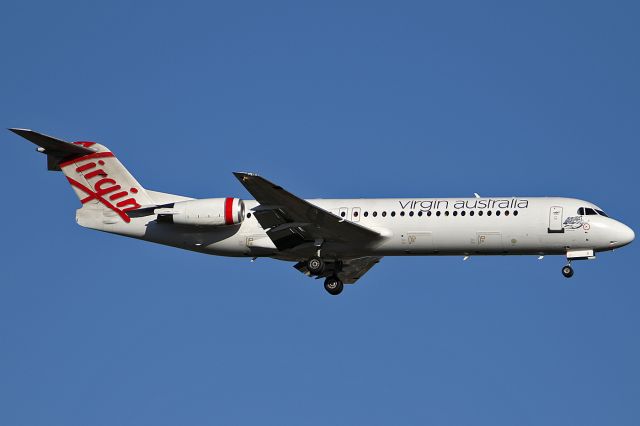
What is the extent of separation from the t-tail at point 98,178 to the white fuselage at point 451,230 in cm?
198

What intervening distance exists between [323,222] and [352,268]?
4.69 meters

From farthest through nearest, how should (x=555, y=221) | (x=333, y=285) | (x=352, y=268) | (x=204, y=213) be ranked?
(x=352, y=268) < (x=333, y=285) < (x=204, y=213) < (x=555, y=221)

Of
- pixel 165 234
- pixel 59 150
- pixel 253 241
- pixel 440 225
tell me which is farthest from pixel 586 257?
pixel 59 150

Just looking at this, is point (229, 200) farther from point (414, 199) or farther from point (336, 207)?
point (414, 199)

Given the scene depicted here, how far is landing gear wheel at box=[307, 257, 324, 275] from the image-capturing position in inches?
1623

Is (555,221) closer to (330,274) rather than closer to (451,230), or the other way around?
(451,230)

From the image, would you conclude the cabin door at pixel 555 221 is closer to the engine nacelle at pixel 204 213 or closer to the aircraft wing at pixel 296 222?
the aircraft wing at pixel 296 222

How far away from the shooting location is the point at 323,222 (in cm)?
3953

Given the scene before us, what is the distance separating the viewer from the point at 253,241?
4109cm

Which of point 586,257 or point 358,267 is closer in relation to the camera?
point 586,257

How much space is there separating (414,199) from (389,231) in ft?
5.49

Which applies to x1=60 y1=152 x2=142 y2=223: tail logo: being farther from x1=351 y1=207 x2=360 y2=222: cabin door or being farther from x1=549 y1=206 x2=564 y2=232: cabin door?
x1=549 y1=206 x2=564 y2=232: cabin door

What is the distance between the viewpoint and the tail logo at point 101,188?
4219 centimetres

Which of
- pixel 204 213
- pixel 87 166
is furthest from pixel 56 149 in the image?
pixel 204 213
